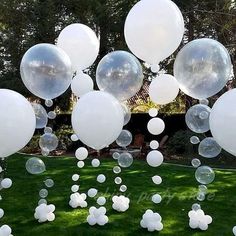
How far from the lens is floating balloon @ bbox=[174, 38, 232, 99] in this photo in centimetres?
363

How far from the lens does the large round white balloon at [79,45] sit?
4664 millimetres

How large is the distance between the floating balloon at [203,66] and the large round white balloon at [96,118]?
0.68 meters

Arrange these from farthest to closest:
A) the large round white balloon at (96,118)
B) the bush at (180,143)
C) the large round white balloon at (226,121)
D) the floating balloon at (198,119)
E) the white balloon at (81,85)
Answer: the bush at (180,143) → the white balloon at (81,85) → the floating balloon at (198,119) → the large round white balloon at (96,118) → the large round white balloon at (226,121)

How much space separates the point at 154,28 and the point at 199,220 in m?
2.51

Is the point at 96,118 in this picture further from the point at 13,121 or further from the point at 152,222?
the point at 152,222

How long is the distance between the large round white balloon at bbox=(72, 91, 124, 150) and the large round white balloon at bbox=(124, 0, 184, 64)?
22.8 inches

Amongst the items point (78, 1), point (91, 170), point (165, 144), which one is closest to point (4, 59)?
point (78, 1)

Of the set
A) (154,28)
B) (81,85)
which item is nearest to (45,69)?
(81,85)

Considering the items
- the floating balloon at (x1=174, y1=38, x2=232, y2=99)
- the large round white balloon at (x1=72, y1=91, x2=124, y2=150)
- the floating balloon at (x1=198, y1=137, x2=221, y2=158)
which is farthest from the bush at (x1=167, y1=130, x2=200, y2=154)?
the large round white balloon at (x1=72, y1=91, x2=124, y2=150)

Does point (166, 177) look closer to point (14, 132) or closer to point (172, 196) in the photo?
point (172, 196)

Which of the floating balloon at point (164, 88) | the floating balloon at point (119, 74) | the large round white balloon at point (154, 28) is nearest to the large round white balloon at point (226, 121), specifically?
the floating balloon at point (164, 88)

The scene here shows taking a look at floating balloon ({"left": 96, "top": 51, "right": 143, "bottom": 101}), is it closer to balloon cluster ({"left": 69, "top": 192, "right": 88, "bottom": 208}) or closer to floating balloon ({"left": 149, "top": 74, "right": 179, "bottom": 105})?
floating balloon ({"left": 149, "top": 74, "right": 179, "bottom": 105})

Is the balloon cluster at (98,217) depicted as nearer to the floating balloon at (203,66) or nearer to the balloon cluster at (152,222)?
the balloon cluster at (152,222)

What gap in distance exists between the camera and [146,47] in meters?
3.77
